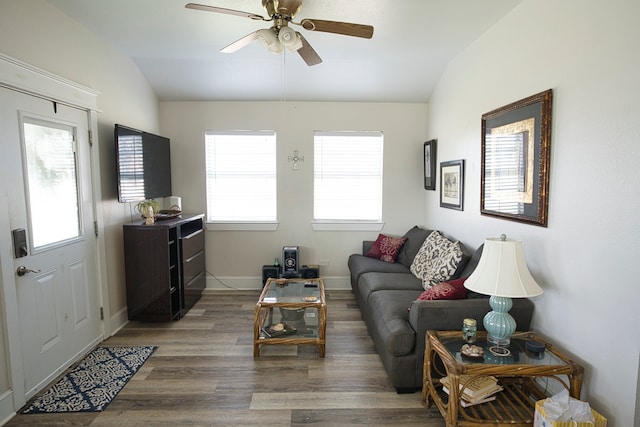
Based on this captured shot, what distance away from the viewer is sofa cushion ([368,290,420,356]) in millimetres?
2205

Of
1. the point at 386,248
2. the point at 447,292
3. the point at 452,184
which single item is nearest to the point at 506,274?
the point at 447,292

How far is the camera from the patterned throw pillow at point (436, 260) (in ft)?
9.21

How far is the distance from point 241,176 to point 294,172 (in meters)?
0.73

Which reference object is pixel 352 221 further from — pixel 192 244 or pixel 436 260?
pixel 192 244

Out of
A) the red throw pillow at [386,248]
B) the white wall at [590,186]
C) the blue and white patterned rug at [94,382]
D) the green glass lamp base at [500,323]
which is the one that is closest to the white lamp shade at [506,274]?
the green glass lamp base at [500,323]

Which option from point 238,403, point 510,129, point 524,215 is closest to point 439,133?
point 510,129

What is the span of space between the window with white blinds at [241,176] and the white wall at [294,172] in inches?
4.4

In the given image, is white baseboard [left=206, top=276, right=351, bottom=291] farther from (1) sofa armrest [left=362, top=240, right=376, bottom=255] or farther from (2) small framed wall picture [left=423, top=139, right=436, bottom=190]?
(2) small framed wall picture [left=423, top=139, right=436, bottom=190]

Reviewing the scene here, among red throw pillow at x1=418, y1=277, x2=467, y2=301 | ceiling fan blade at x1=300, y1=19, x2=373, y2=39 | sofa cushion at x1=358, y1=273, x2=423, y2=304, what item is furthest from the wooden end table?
ceiling fan blade at x1=300, y1=19, x2=373, y2=39

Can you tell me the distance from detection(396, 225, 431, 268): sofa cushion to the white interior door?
3226mm

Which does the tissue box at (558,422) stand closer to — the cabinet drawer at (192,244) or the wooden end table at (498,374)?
the wooden end table at (498,374)

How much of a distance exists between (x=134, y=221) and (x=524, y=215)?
12.2 feet

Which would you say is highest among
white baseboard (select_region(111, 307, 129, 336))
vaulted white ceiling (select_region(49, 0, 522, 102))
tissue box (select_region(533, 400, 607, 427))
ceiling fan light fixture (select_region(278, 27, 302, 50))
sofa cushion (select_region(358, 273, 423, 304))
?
vaulted white ceiling (select_region(49, 0, 522, 102))

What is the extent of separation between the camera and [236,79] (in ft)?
12.5
